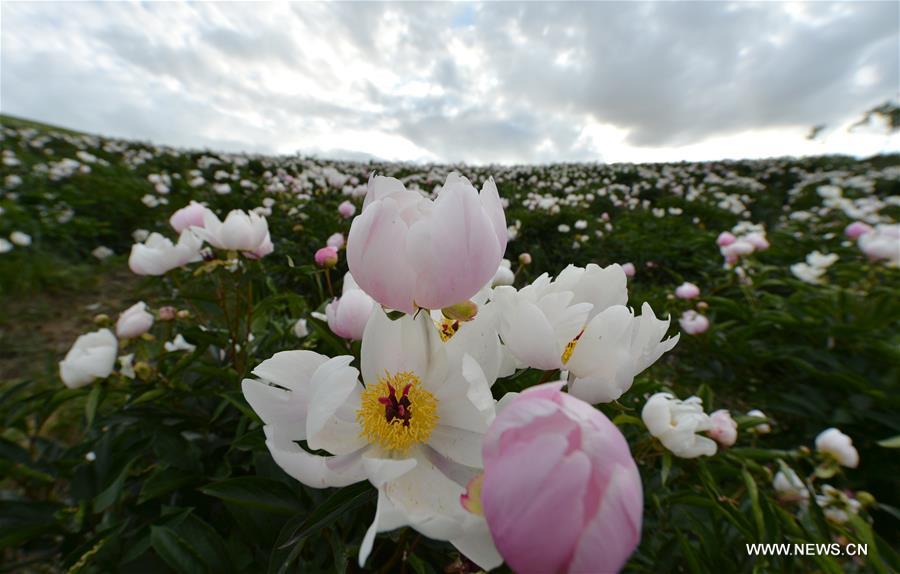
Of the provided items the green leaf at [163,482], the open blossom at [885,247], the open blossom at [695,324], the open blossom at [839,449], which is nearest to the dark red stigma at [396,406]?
the green leaf at [163,482]

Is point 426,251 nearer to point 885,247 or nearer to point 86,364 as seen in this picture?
point 86,364

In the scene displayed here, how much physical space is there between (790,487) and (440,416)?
1.25 meters

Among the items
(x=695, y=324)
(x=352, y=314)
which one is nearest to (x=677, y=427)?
(x=352, y=314)

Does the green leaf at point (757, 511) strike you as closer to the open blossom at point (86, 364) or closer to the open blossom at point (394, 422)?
the open blossom at point (394, 422)

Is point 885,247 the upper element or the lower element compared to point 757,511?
upper

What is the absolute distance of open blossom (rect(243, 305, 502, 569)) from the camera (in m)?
0.35

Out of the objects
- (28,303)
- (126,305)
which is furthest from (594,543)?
(28,303)

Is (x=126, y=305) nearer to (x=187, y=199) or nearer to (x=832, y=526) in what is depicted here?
(x=187, y=199)

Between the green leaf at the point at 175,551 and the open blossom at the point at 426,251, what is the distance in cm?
67

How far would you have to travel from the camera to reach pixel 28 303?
2.74 m

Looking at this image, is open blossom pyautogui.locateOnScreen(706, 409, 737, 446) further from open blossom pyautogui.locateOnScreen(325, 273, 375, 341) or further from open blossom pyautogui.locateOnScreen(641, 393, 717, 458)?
open blossom pyautogui.locateOnScreen(325, 273, 375, 341)

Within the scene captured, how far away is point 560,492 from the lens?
0.29 metres

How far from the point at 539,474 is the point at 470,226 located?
0.23 metres

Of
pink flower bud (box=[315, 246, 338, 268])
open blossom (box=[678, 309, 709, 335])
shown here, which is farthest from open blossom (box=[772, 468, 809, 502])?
pink flower bud (box=[315, 246, 338, 268])
